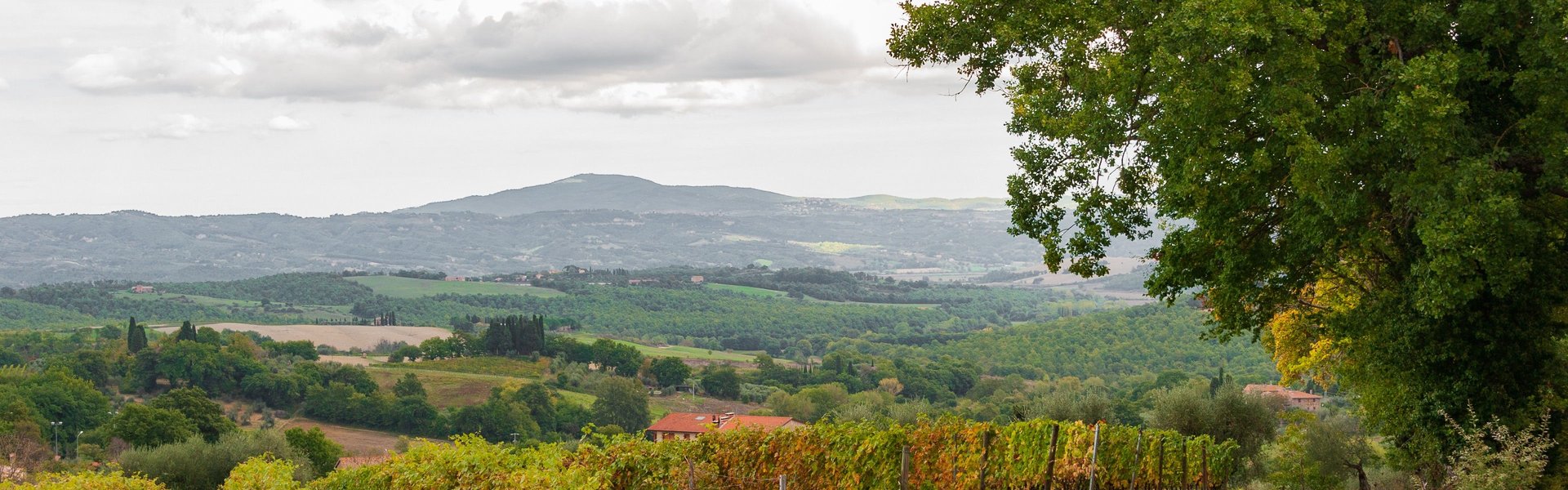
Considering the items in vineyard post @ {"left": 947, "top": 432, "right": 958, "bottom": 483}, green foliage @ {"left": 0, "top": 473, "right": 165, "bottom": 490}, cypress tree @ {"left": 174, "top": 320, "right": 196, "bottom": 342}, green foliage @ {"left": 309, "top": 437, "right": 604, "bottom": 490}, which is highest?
green foliage @ {"left": 309, "top": 437, "right": 604, "bottom": 490}

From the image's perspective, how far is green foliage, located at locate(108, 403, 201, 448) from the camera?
55.8 meters

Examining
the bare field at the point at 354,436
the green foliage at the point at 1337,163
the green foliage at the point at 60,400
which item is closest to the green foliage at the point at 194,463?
the green foliage at the point at 1337,163

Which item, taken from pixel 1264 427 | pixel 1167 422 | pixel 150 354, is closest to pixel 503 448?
pixel 1167 422

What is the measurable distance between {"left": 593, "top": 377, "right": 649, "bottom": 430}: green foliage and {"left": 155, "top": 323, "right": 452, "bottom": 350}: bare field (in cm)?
4620

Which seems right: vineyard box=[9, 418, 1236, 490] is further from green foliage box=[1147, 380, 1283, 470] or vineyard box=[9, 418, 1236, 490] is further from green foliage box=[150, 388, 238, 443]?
green foliage box=[150, 388, 238, 443]

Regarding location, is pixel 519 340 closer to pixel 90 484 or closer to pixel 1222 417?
pixel 1222 417

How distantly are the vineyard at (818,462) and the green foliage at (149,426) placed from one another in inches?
1864

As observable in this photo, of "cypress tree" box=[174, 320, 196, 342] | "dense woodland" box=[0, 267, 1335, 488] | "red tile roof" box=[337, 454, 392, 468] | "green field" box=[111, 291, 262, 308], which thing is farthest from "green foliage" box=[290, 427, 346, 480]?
"green field" box=[111, 291, 262, 308]

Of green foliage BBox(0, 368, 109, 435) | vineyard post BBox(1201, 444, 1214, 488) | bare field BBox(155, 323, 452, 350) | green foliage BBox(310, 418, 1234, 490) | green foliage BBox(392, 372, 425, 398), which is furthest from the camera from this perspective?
bare field BBox(155, 323, 452, 350)

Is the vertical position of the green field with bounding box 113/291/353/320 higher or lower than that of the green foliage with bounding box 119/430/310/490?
lower

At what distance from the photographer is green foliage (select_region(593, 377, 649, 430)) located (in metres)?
82.4

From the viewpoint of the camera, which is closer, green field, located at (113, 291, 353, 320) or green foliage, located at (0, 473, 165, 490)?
green foliage, located at (0, 473, 165, 490)

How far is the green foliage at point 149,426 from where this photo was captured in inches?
2199

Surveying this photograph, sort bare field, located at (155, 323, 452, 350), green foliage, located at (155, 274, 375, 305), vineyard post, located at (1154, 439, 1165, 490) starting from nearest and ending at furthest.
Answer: vineyard post, located at (1154, 439, 1165, 490), bare field, located at (155, 323, 452, 350), green foliage, located at (155, 274, 375, 305)
